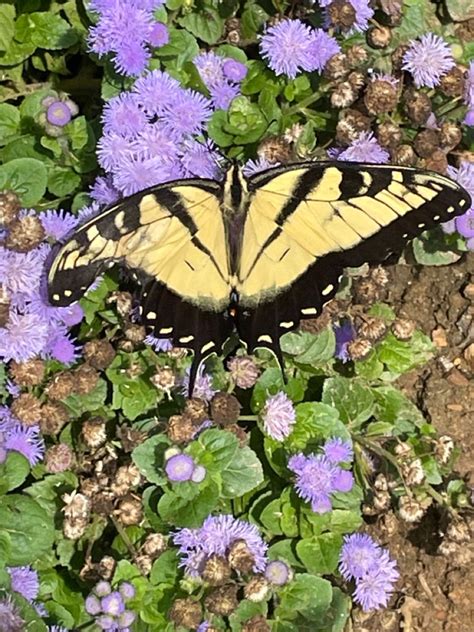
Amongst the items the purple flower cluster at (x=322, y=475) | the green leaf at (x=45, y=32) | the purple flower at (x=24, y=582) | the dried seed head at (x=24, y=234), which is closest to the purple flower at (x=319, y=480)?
the purple flower cluster at (x=322, y=475)

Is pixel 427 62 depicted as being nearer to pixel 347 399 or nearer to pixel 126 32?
pixel 126 32

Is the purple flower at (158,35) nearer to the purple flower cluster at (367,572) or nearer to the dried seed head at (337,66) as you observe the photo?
the dried seed head at (337,66)

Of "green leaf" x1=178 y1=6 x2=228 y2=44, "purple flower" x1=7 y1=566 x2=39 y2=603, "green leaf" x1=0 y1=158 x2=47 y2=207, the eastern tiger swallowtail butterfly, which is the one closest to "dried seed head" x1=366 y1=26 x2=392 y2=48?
"green leaf" x1=178 y1=6 x2=228 y2=44

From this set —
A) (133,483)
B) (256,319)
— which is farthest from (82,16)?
(133,483)

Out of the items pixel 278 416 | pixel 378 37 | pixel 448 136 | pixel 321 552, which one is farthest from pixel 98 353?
pixel 378 37

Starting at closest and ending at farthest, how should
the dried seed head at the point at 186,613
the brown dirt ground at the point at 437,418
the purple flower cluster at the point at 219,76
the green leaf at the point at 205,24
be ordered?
the dried seed head at the point at 186,613
the purple flower cluster at the point at 219,76
the green leaf at the point at 205,24
the brown dirt ground at the point at 437,418

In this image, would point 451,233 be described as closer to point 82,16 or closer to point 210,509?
point 210,509
